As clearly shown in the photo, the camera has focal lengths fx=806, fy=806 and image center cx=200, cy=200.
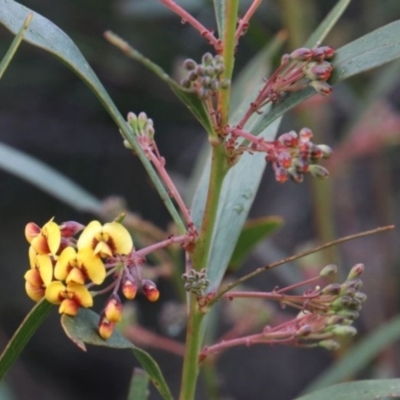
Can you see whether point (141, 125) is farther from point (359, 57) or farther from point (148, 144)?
point (359, 57)

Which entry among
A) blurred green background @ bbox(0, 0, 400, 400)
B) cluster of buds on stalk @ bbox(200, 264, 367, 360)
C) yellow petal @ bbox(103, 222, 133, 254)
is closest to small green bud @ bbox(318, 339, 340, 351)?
cluster of buds on stalk @ bbox(200, 264, 367, 360)

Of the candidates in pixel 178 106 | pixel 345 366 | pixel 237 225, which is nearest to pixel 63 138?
pixel 178 106

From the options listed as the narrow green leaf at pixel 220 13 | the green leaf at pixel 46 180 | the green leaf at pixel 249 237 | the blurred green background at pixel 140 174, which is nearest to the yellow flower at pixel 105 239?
the narrow green leaf at pixel 220 13

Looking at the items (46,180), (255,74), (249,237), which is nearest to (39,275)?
(249,237)

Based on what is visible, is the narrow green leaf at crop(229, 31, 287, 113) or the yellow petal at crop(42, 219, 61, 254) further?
the narrow green leaf at crop(229, 31, 287, 113)

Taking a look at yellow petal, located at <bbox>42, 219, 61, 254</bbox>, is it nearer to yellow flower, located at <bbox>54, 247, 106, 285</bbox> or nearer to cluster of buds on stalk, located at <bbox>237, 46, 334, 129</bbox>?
yellow flower, located at <bbox>54, 247, 106, 285</bbox>

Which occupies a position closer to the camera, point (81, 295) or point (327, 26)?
point (81, 295)
